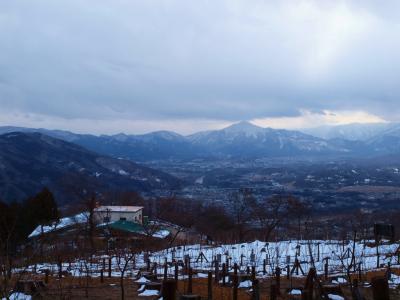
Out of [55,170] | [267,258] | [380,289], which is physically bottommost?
[267,258]

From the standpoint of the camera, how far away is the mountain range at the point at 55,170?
91.4 m

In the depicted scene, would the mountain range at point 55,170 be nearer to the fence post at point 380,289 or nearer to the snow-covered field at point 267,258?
the snow-covered field at point 267,258

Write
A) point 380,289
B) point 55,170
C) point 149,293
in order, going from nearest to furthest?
point 380,289, point 149,293, point 55,170

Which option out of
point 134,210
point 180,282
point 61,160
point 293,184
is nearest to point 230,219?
point 134,210

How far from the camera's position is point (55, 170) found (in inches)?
4296

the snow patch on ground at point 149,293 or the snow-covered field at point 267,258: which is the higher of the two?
the snow patch on ground at point 149,293

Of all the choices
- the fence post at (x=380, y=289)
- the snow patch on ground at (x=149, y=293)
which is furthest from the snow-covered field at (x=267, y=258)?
the fence post at (x=380, y=289)

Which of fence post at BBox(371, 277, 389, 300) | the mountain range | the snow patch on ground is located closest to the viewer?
fence post at BBox(371, 277, 389, 300)

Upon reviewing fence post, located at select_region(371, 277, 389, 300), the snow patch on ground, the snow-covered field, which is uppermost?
fence post, located at select_region(371, 277, 389, 300)

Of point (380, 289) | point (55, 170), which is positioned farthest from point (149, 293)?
point (55, 170)

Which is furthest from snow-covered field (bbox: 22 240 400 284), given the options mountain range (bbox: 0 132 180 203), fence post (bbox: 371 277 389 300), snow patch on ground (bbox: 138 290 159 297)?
mountain range (bbox: 0 132 180 203)

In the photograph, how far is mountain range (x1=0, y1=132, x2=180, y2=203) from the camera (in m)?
91.4

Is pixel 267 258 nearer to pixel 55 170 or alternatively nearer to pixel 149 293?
pixel 149 293

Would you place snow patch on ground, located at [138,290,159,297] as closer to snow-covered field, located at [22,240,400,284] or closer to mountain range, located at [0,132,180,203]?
snow-covered field, located at [22,240,400,284]
